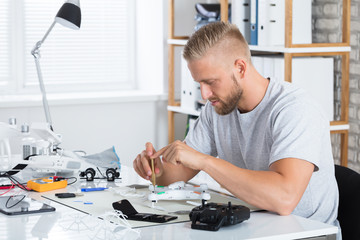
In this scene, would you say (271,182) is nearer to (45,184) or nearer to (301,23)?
(45,184)

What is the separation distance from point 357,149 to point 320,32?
666mm

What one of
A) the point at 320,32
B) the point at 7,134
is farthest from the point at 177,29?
the point at 7,134

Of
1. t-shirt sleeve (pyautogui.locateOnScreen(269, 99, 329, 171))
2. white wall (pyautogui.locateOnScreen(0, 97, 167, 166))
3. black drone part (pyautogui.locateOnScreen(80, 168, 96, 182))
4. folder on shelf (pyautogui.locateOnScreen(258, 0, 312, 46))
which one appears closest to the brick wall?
folder on shelf (pyautogui.locateOnScreen(258, 0, 312, 46))

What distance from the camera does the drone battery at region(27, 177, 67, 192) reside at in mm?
2055

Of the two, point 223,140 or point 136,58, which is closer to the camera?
point 223,140

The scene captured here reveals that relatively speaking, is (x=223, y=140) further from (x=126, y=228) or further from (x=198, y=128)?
(x=126, y=228)

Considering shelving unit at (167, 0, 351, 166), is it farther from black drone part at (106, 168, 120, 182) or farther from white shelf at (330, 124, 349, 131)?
black drone part at (106, 168, 120, 182)

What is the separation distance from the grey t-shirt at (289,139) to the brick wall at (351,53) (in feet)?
4.57

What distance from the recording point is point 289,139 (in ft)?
5.94

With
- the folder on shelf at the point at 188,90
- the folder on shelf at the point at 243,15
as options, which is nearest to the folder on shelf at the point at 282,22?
the folder on shelf at the point at 243,15

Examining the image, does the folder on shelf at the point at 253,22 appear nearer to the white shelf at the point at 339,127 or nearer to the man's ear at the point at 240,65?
the white shelf at the point at 339,127

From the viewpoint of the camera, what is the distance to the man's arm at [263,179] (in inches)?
68.6

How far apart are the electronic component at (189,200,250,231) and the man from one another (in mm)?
144

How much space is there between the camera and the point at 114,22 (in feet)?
14.1
